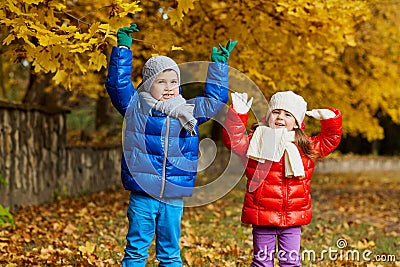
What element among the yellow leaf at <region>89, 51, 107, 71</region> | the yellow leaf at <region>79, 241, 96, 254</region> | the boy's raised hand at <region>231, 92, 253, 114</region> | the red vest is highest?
the yellow leaf at <region>89, 51, 107, 71</region>

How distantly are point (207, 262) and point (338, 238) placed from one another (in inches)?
92.8

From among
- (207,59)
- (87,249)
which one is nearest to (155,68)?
(87,249)

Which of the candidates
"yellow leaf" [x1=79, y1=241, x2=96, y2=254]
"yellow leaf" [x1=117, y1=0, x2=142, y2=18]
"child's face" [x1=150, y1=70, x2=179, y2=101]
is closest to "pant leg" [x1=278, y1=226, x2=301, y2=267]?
"child's face" [x1=150, y1=70, x2=179, y2=101]

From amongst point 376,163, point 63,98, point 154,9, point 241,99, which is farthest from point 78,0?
point 376,163

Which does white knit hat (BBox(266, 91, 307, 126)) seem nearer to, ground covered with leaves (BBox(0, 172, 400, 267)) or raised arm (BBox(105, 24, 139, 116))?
raised arm (BBox(105, 24, 139, 116))

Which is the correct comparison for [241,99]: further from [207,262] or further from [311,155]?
[207,262]

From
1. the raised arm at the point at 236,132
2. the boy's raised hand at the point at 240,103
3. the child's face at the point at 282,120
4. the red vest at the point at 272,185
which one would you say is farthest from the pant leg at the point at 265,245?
the boy's raised hand at the point at 240,103

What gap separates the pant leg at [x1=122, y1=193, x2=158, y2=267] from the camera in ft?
12.9

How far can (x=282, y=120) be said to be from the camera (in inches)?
162

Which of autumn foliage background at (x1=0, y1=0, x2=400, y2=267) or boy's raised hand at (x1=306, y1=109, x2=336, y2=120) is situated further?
autumn foliage background at (x1=0, y1=0, x2=400, y2=267)

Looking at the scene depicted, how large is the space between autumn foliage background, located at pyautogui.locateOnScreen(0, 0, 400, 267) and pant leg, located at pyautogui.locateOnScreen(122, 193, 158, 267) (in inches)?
41.8

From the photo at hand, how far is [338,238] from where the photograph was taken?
711 centimetres

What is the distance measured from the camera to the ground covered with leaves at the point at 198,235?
5426mm
